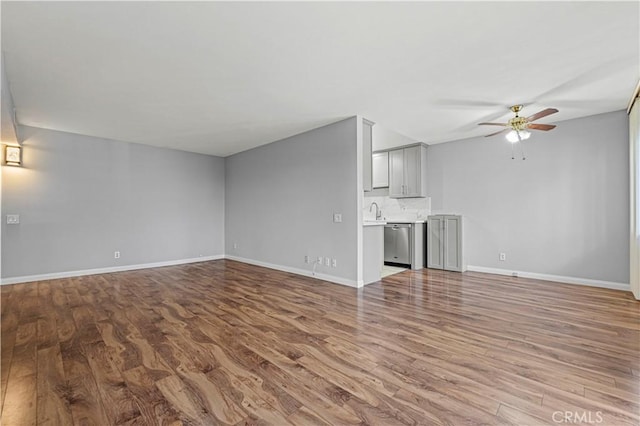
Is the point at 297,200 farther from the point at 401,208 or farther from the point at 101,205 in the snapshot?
the point at 101,205

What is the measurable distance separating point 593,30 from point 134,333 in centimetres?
478

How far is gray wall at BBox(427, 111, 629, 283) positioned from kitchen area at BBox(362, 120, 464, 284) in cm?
36

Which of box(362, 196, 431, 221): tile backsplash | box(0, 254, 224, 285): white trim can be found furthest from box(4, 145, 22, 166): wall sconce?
box(362, 196, 431, 221): tile backsplash

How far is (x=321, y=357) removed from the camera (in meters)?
2.23

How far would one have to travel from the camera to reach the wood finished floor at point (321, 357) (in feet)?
5.35

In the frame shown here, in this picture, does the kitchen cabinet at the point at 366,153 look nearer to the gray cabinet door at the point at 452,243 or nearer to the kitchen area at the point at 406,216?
the kitchen area at the point at 406,216

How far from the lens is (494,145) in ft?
17.5

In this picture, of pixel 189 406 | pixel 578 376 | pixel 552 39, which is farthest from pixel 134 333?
pixel 552 39

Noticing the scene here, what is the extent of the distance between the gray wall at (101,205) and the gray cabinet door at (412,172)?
183 inches

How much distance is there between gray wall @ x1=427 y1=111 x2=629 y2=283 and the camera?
13.8 feet

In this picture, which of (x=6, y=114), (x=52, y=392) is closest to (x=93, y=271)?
(x=6, y=114)

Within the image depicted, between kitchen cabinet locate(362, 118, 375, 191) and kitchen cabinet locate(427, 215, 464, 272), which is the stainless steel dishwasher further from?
kitchen cabinet locate(362, 118, 375, 191)

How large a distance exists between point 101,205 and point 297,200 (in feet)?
12.4

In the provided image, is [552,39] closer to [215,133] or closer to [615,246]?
[615,246]
